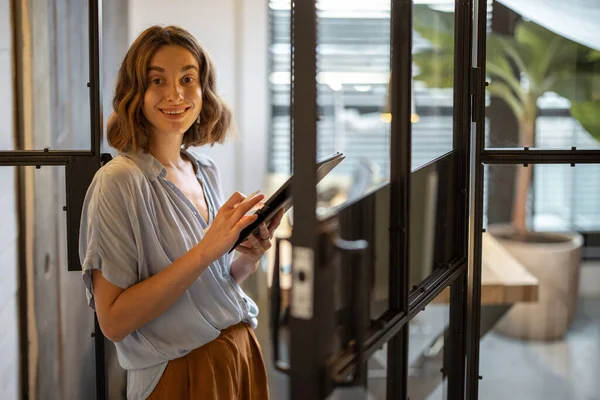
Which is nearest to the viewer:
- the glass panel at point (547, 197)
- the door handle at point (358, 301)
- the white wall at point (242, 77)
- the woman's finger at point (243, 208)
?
the door handle at point (358, 301)

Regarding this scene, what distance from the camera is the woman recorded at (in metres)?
1.51

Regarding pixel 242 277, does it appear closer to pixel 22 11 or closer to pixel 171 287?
pixel 171 287

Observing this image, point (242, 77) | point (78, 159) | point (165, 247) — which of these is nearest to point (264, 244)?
point (165, 247)

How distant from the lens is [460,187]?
1913mm

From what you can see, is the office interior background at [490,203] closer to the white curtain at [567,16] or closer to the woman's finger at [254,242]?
the white curtain at [567,16]

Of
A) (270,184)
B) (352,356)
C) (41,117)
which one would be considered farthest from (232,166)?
(352,356)

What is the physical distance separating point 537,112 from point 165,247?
1004 mm

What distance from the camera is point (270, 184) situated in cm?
423

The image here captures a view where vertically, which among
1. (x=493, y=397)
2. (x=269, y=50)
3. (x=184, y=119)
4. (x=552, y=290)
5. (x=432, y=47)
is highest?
(x=269, y=50)

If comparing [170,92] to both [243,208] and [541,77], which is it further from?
[541,77]

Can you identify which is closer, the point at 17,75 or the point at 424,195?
the point at 424,195

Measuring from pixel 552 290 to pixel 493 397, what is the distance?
0.32 metres

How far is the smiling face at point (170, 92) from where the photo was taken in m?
1.60

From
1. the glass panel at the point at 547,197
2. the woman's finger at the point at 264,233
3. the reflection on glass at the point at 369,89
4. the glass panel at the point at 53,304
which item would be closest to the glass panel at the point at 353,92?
the reflection on glass at the point at 369,89
